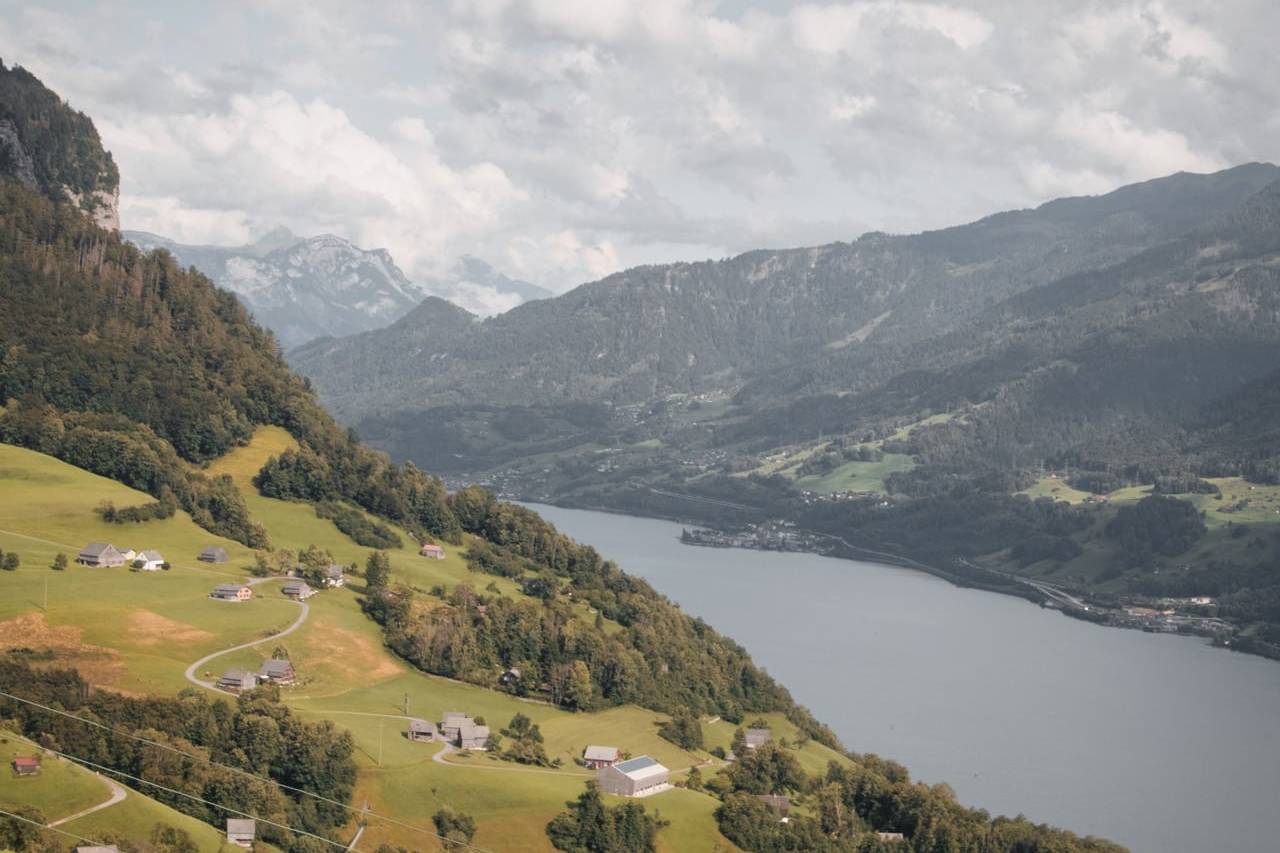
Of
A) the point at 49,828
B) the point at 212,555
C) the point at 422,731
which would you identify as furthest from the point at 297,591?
the point at 49,828

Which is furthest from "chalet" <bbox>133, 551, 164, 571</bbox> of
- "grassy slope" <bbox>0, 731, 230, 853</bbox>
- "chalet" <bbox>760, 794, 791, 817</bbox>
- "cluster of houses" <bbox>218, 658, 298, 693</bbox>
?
"chalet" <bbox>760, 794, 791, 817</bbox>

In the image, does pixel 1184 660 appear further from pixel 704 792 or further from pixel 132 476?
pixel 132 476

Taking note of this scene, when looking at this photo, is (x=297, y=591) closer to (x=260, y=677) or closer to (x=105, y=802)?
(x=260, y=677)

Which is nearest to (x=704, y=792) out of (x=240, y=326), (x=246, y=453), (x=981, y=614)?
(x=246, y=453)

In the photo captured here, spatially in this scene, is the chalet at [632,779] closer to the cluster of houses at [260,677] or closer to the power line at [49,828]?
the cluster of houses at [260,677]

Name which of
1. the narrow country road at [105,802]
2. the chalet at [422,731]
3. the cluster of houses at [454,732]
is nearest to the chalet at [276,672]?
the cluster of houses at [454,732]

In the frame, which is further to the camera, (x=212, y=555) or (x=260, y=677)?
(x=212, y=555)
